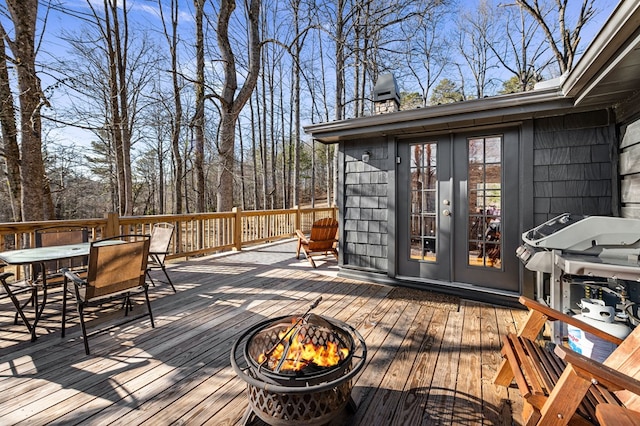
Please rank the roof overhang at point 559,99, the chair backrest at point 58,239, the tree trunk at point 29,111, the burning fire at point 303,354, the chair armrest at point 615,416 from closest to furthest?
the chair armrest at point 615,416, the burning fire at point 303,354, the roof overhang at point 559,99, the chair backrest at point 58,239, the tree trunk at point 29,111

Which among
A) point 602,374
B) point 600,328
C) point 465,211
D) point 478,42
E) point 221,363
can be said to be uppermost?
point 478,42

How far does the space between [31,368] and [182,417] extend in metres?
1.40

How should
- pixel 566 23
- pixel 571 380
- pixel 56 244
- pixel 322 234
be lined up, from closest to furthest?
pixel 571 380, pixel 56 244, pixel 322 234, pixel 566 23

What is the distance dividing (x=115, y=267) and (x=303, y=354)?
1.91 m

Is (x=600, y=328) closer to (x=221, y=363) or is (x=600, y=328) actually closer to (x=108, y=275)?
(x=221, y=363)

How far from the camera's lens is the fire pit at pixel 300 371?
1.37 meters

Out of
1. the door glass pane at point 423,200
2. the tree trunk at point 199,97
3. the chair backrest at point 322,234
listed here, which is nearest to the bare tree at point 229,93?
the tree trunk at point 199,97

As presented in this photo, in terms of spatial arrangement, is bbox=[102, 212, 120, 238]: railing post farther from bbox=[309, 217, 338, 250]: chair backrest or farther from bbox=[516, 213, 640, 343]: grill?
bbox=[516, 213, 640, 343]: grill

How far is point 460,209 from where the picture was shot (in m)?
3.81

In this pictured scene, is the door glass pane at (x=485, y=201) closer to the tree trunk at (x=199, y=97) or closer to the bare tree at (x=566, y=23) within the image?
the bare tree at (x=566, y=23)

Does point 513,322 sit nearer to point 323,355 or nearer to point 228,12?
point 323,355

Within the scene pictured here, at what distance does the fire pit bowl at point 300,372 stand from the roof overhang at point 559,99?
221 centimetres

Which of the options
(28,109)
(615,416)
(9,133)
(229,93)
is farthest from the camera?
(229,93)

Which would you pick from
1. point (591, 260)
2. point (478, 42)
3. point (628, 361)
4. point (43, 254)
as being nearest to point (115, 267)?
point (43, 254)
